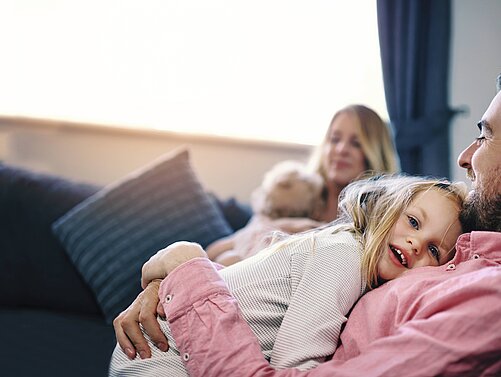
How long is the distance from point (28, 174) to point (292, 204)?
1039mm

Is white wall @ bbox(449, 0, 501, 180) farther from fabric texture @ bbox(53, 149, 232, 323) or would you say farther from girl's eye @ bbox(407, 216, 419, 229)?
girl's eye @ bbox(407, 216, 419, 229)

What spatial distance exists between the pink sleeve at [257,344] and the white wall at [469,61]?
1.52 metres

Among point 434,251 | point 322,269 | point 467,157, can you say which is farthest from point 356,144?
point 322,269

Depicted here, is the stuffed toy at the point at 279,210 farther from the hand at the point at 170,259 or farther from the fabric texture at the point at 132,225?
the hand at the point at 170,259

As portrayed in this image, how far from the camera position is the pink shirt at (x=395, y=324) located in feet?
2.99

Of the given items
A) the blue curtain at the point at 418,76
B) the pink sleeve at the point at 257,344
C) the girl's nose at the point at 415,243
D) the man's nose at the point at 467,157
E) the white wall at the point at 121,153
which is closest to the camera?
the pink sleeve at the point at 257,344

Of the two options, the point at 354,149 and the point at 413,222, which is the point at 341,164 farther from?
the point at 413,222

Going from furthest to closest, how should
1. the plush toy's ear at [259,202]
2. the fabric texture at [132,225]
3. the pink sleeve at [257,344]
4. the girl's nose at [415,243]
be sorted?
the plush toy's ear at [259,202] < the fabric texture at [132,225] < the girl's nose at [415,243] < the pink sleeve at [257,344]

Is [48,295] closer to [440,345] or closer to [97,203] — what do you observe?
[97,203]

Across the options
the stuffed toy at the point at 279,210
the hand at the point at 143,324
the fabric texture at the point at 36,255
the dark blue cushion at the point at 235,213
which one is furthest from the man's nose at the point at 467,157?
the fabric texture at the point at 36,255

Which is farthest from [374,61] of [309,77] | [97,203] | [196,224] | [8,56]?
[8,56]

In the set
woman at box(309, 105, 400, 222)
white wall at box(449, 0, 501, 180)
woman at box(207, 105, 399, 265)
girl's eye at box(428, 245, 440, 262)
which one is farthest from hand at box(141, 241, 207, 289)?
white wall at box(449, 0, 501, 180)

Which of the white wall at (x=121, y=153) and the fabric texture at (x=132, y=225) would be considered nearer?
the fabric texture at (x=132, y=225)

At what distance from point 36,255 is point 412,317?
1579 mm
